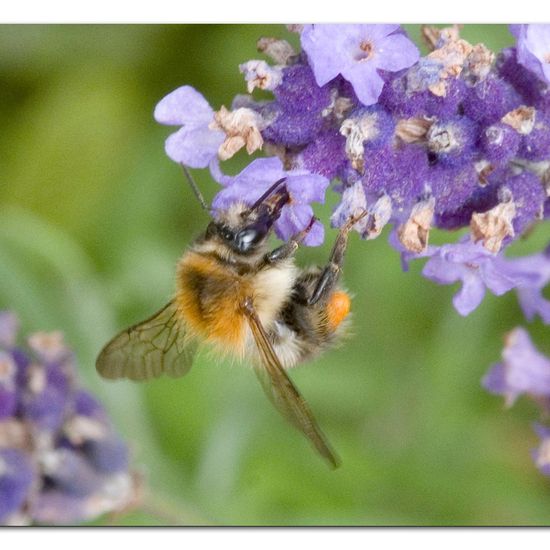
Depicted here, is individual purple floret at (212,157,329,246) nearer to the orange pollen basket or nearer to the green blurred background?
the orange pollen basket

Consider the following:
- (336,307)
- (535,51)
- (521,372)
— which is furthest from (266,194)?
(521,372)

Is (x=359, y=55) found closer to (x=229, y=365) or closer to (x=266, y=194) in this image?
(x=266, y=194)

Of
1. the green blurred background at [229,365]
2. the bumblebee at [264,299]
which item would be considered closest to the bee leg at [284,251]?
the bumblebee at [264,299]

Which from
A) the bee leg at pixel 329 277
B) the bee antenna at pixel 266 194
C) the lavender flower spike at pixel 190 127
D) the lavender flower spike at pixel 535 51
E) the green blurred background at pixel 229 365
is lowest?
the green blurred background at pixel 229 365

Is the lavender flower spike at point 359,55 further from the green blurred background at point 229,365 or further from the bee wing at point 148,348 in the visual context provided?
the green blurred background at point 229,365

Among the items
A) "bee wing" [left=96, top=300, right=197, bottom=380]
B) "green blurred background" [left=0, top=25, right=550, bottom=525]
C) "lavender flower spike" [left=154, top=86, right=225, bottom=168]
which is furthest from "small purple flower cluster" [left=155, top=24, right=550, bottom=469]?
"green blurred background" [left=0, top=25, right=550, bottom=525]

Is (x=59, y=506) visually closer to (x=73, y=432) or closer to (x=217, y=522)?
(x=73, y=432)

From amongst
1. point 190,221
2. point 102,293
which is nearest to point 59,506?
point 102,293
